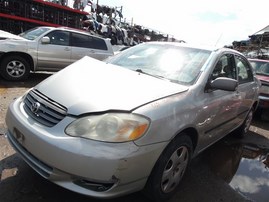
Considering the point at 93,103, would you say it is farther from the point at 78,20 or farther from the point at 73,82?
the point at 78,20

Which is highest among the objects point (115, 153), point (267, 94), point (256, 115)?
point (115, 153)

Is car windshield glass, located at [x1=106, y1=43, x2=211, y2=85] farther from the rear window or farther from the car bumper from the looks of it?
the rear window

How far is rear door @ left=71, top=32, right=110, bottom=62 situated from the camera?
892 cm

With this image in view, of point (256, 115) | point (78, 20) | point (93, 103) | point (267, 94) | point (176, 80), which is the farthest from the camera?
point (78, 20)

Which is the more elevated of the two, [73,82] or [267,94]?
[73,82]

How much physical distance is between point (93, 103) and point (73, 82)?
0.52m

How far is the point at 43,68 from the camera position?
8.39 m

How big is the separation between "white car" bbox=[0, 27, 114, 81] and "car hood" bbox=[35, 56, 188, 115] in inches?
188

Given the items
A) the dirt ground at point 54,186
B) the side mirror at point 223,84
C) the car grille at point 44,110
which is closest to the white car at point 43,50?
the dirt ground at point 54,186

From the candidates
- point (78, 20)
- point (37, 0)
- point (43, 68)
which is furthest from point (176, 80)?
point (78, 20)

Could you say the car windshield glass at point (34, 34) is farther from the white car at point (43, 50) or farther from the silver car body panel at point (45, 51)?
the silver car body panel at point (45, 51)

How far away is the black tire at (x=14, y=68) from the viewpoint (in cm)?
757

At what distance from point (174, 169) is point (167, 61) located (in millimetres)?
1312

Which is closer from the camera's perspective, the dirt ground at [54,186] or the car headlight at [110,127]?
the car headlight at [110,127]
